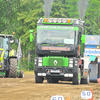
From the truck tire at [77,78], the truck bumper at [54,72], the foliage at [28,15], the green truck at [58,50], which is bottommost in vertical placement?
the truck tire at [77,78]

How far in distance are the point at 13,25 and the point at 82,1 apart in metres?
24.6

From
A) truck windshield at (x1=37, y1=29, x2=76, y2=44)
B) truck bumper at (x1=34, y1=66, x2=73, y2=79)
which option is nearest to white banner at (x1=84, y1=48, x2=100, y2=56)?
truck windshield at (x1=37, y1=29, x2=76, y2=44)

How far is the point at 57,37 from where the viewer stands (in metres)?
19.1

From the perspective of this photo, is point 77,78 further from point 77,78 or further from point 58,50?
point 58,50

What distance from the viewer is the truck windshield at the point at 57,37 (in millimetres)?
19125

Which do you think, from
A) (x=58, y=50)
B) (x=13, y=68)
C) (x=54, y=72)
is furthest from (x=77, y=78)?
(x=13, y=68)

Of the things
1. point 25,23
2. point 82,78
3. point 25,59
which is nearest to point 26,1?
point 25,23

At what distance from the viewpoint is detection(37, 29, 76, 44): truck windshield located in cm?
1912

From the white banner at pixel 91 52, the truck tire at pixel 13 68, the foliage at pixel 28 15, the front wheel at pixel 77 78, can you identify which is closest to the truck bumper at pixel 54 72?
the front wheel at pixel 77 78

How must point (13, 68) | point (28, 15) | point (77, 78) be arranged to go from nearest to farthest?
point (77, 78)
point (13, 68)
point (28, 15)

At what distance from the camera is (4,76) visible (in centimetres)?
2488

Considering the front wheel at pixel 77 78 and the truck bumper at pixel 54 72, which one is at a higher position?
the truck bumper at pixel 54 72

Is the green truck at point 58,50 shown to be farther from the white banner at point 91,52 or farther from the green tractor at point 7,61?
the green tractor at point 7,61

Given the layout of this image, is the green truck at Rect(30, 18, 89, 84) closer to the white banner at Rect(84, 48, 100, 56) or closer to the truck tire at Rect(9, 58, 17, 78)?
the white banner at Rect(84, 48, 100, 56)
